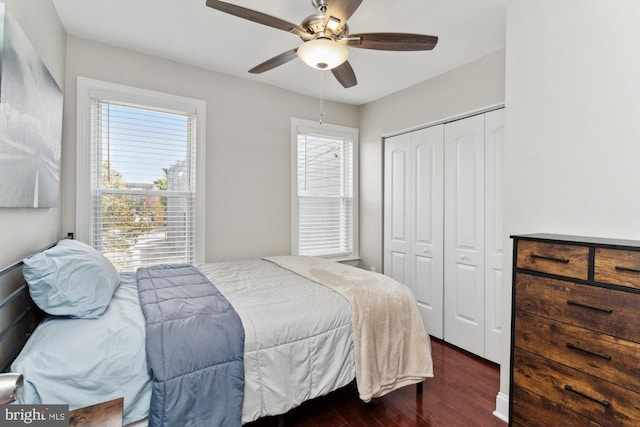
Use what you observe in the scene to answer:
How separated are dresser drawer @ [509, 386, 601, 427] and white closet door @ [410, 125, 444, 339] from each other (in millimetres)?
1521

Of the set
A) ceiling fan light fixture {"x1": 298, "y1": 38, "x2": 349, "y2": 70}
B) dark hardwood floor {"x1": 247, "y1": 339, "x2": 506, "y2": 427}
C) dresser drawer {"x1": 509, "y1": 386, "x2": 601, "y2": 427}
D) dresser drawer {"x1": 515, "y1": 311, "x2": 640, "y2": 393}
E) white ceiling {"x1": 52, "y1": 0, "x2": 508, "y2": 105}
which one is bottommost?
dark hardwood floor {"x1": 247, "y1": 339, "x2": 506, "y2": 427}

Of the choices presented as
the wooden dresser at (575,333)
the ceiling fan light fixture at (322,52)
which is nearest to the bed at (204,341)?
the wooden dresser at (575,333)

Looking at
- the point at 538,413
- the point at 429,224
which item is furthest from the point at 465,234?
the point at 538,413

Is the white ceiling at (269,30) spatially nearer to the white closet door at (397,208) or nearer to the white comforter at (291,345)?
the white closet door at (397,208)

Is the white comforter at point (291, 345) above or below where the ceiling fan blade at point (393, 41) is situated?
below

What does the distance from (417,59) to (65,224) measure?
10.8 feet

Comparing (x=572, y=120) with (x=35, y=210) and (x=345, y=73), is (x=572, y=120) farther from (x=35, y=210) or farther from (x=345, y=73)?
(x=35, y=210)

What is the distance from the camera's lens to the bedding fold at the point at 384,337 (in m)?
1.83

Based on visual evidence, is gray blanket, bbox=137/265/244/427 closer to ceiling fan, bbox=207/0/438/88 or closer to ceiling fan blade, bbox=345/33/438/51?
ceiling fan, bbox=207/0/438/88

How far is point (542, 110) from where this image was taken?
6.00 feet

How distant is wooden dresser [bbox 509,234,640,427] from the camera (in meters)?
1.25

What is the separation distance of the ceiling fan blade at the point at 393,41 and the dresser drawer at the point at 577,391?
70.0 inches

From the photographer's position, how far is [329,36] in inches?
71.2

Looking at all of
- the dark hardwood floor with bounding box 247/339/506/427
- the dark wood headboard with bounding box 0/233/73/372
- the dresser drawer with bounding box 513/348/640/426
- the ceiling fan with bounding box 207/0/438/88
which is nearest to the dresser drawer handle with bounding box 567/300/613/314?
the dresser drawer with bounding box 513/348/640/426
